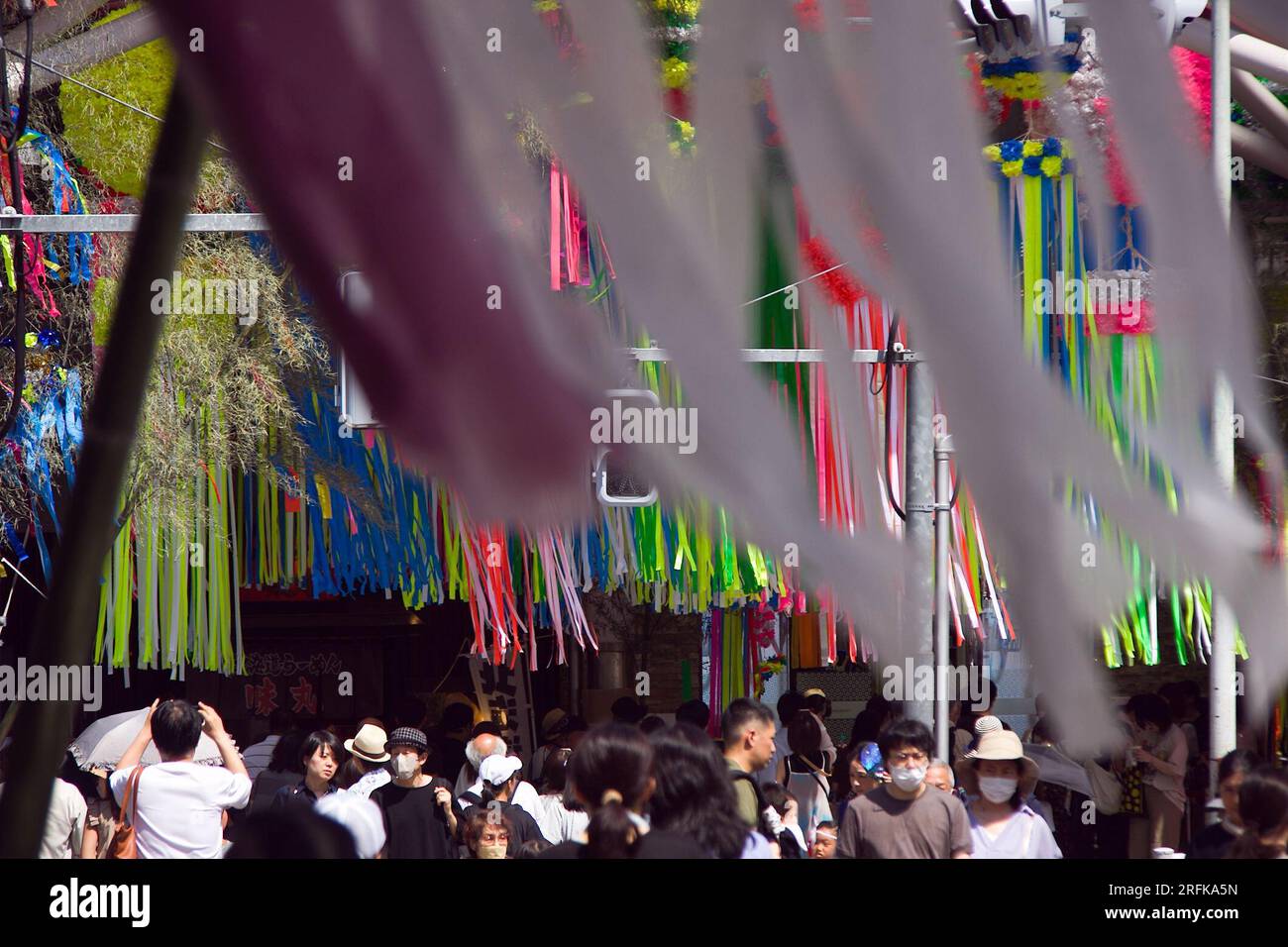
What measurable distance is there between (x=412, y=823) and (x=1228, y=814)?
279 centimetres

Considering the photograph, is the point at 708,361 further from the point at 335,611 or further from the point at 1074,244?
the point at 335,611

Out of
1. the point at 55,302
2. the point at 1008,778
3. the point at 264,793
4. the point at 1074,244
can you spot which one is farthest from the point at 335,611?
the point at 1008,778

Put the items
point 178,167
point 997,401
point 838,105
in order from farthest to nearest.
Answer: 1. point 838,105
2. point 997,401
3. point 178,167

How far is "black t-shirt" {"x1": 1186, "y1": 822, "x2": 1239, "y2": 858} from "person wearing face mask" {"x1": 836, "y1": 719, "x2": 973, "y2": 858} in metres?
0.84

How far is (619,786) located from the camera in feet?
10.4

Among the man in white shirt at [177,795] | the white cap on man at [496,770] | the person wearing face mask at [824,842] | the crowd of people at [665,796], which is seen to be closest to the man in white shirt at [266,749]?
the crowd of people at [665,796]

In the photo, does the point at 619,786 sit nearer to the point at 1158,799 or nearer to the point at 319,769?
the point at 319,769

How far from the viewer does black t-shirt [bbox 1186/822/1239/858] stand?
12.5 feet
